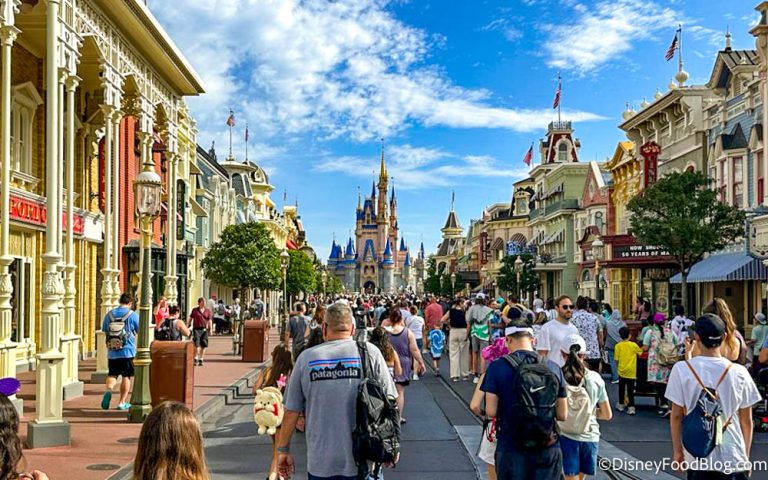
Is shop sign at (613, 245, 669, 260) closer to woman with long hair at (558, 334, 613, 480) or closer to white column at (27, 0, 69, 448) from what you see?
white column at (27, 0, 69, 448)

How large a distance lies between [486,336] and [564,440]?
11.0 metres


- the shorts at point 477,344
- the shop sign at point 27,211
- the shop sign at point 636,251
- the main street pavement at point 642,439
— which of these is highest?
the shop sign at point 27,211

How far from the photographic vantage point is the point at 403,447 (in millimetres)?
10578

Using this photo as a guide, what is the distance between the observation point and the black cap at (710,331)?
5.37 metres

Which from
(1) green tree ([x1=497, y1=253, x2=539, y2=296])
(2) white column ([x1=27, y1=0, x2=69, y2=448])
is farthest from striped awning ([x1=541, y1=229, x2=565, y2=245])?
(2) white column ([x1=27, y1=0, x2=69, y2=448])

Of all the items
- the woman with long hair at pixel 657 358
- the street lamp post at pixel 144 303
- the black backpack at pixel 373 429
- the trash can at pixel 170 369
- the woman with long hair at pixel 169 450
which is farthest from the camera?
the woman with long hair at pixel 657 358

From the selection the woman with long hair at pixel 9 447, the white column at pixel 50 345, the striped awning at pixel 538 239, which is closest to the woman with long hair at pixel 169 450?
the woman with long hair at pixel 9 447

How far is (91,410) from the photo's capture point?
12.8 metres

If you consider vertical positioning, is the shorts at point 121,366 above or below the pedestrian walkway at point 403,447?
above

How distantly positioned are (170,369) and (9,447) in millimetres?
8874

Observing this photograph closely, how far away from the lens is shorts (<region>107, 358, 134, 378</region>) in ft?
42.1

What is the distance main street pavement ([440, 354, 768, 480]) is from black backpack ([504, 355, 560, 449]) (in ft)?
12.7

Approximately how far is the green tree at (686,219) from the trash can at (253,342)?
12857 mm

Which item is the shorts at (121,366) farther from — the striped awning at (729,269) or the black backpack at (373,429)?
the striped awning at (729,269)
